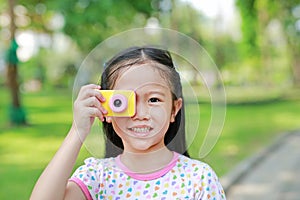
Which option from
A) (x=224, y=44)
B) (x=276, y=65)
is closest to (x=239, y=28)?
(x=224, y=44)

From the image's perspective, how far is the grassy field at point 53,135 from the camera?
6848mm

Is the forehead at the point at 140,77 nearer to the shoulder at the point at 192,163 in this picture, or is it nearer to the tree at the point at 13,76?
the shoulder at the point at 192,163

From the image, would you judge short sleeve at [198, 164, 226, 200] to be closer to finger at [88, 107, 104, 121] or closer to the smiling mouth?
the smiling mouth

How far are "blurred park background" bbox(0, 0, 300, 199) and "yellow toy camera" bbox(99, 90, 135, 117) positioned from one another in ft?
0.83

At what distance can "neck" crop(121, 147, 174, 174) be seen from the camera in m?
1.38

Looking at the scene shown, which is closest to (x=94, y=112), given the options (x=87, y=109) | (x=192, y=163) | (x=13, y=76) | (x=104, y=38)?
(x=87, y=109)

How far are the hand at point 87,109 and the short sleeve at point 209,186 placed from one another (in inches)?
10.5

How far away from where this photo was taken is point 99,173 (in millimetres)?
1421

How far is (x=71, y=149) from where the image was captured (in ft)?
4.30

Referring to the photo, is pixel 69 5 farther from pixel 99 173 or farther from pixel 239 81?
pixel 239 81

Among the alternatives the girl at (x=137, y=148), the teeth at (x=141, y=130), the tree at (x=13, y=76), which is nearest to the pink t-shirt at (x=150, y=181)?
the girl at (x=137, y=148)

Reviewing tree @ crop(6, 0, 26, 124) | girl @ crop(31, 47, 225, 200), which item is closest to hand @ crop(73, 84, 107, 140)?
girl @ crop(31, 47, 225, 200)

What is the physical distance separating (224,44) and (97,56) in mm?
17800

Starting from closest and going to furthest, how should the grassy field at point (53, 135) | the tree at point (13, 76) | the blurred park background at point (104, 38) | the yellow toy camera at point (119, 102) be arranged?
the yellow toy camera at point (119, 102), the grassy field at point (53, 135), the blurred park background at point (104, 38), the tree at point (13, 76)
